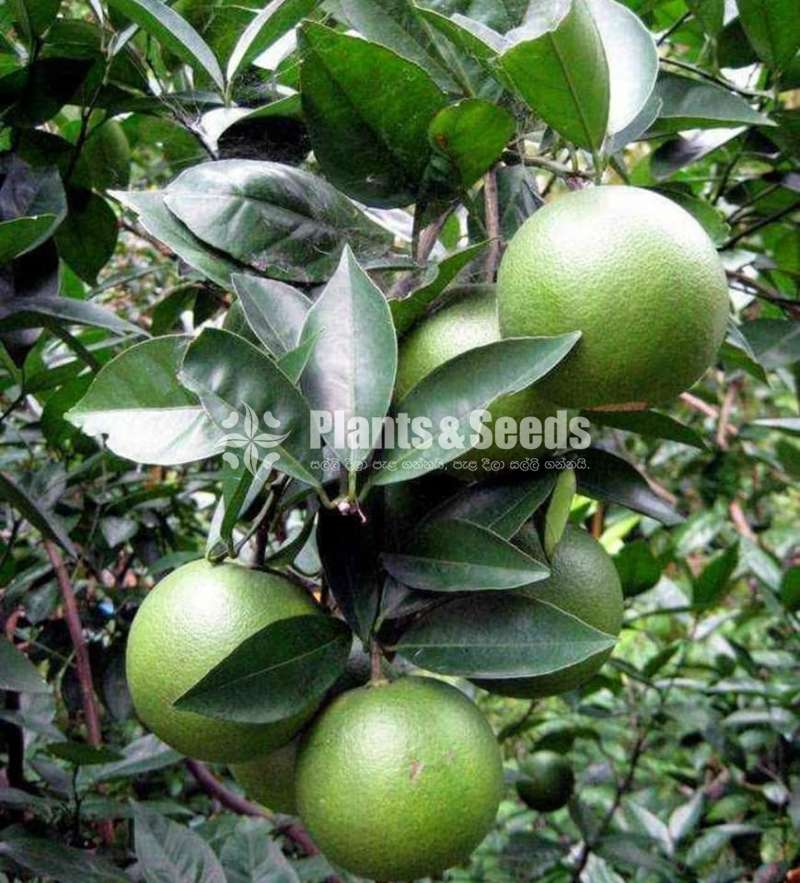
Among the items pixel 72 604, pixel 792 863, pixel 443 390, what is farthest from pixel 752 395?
pixel 443 390

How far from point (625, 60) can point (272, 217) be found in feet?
0.90

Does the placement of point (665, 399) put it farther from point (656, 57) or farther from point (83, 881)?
point (83, 881)

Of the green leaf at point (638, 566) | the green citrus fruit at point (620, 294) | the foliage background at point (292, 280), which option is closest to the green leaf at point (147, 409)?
the foliage background at point (292, 280)

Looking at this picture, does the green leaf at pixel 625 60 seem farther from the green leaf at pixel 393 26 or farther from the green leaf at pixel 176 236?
the green leaf at pixel 176 236

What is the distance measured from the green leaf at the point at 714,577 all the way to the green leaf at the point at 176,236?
3.01 feet

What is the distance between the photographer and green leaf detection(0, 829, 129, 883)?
866mm

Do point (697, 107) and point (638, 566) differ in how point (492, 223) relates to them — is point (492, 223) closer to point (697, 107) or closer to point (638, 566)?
point (697, 107)

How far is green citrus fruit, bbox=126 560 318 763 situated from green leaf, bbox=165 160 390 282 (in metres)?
0.23

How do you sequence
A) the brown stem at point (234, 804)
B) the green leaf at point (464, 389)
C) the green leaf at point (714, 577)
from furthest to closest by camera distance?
the green leaf at point (714, 577)
the brown stem at point (234, 804)
the green leaf at point (464, 389)

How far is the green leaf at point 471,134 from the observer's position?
641 millimetres

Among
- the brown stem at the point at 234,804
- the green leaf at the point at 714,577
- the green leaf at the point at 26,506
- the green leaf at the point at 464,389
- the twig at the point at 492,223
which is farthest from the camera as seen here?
the green leaf at the point at 714,577

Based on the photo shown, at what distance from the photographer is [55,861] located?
89cm

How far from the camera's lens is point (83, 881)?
863 mm

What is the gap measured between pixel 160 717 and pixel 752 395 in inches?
132
